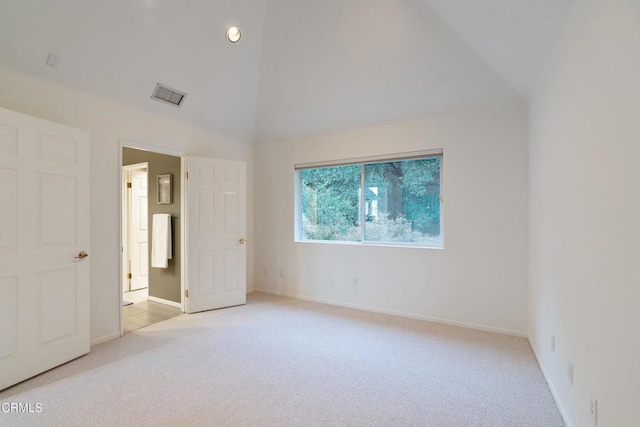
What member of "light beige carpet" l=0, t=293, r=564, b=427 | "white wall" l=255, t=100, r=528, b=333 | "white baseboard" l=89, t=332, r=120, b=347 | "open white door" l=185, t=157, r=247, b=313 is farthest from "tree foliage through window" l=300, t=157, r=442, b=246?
"white baseboard" l=89, t=332, r=120, b=347

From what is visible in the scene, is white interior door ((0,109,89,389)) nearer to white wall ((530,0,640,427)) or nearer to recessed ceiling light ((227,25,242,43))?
recessed ceiling light ((227,25,242,43))

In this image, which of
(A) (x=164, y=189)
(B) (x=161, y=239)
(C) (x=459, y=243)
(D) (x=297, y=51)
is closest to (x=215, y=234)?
(B) (x=161, y=239)

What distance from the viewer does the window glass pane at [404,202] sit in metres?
3.66

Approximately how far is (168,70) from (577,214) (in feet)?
11.9

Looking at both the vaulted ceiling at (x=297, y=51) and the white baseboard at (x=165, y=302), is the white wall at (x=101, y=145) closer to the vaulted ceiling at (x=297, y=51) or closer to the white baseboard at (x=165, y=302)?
the vaulted ceiling at (x=297, y=51)

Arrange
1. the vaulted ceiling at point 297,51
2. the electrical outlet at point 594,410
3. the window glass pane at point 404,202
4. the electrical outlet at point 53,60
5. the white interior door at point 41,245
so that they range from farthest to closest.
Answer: the window glass pane at point 404,202 → the electrical outlet at point 53,60 → the vaulted ceiling at point 297,51 → the white interior door at point 41,245 → the electrical outlet at point 594,410

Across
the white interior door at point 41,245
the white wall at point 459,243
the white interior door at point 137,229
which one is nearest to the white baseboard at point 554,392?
the white wall at point 459,243

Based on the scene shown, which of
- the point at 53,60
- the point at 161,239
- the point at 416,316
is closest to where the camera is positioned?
the point at 53,60

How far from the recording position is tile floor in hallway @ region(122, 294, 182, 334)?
11.5ft

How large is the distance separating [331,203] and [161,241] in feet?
7.90

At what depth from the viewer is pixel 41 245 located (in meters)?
2.42

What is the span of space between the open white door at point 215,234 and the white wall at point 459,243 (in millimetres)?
1097

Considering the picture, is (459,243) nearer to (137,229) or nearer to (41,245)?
(41,245)

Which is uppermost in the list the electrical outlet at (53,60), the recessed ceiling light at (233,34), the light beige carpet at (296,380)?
the recessed ceiling light at (233,34)
